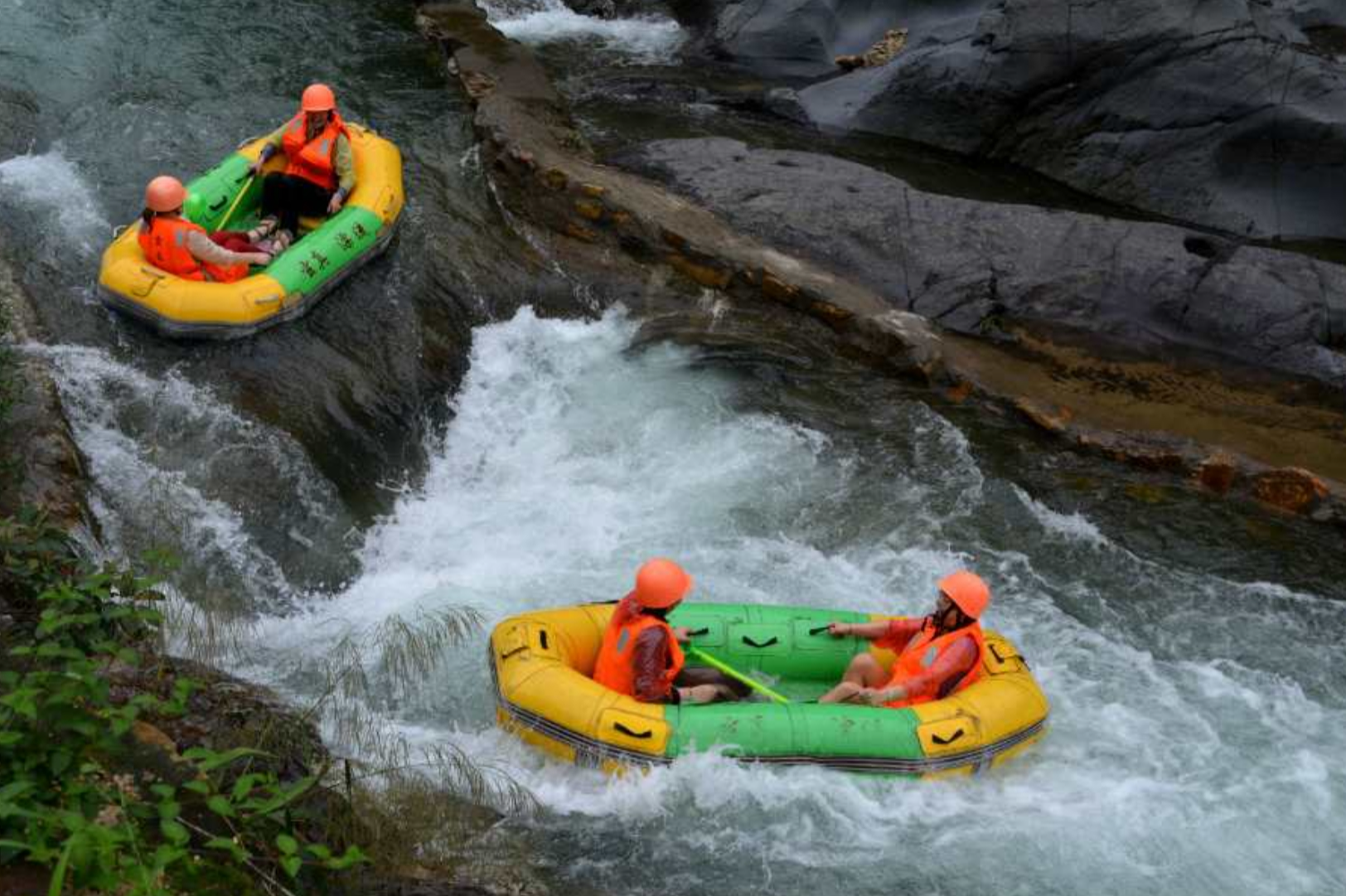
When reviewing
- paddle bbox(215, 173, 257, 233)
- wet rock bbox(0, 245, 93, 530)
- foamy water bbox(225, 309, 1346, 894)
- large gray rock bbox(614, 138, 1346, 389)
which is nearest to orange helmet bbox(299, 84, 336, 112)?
paddle bbox(215, 173, 257, 233)

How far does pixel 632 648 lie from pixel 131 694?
2.26 m

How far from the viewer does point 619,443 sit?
28.9 feet

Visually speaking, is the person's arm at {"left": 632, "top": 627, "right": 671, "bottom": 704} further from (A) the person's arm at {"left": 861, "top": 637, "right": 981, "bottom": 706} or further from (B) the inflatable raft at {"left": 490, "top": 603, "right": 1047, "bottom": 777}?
(A) the person's arm at {"left": 861, "top": 637, "right": 981, "bottom": 706}

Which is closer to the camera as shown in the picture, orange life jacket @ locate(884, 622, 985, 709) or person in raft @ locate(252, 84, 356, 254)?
orange life jacket @ locate(884, 622, 985, 709)

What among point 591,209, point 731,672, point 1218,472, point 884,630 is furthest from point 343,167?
point 1218,472

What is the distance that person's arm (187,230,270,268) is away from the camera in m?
8.45

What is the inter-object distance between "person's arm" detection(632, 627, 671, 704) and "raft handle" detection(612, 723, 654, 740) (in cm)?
26

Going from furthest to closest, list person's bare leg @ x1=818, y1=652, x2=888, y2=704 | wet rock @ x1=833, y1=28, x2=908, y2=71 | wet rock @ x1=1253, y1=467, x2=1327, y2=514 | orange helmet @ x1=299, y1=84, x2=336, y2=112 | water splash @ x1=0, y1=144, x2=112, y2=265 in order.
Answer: wet rock @ x1=833, y1=28, x2=908, y2=71
orange helmet @ x1=299, y1=84, x2=336, y2=112
water splash @ x1=0, y1=144, x2=112, y2=265
wet rock @ x1=1253, y1=467, x2=1327, y2=514
person's bare leg @ x1=818, y1=652, x2=888, y2=704

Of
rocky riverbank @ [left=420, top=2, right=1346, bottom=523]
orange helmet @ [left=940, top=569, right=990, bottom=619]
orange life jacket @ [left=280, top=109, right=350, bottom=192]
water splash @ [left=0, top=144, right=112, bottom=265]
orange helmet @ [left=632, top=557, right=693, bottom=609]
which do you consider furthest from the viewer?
orange life jacket @ [left=280, top=109, right=350, bottom=192]

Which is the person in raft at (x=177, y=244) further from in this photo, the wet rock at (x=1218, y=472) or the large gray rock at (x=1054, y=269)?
the wet rock at (x=1218, y=472)

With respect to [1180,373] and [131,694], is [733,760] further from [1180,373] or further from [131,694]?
[1180,373]

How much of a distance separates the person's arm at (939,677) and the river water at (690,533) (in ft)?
1.50

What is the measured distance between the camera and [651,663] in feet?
20.7

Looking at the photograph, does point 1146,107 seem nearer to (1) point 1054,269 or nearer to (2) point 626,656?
(1) point 1054,269
